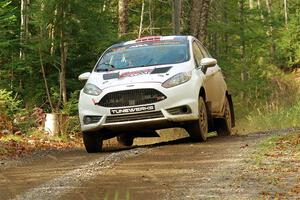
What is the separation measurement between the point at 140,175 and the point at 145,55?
167 inches

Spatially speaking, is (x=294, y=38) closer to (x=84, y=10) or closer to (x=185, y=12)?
(x=185, y=12)

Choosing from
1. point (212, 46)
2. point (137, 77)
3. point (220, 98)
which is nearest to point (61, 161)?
point (137, 77)

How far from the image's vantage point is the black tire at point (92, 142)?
9.58 m

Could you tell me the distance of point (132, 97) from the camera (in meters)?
9.23

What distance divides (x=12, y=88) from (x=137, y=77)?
23.6 feet

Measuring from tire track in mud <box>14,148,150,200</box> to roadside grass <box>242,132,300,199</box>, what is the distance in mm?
1690

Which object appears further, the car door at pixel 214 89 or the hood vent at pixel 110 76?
the car door at pixel 214 89

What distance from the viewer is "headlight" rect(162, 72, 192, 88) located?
30.2ft

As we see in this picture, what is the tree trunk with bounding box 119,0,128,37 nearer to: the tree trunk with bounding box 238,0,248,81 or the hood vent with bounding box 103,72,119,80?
the hood vent with bounding box 103,72,119,80

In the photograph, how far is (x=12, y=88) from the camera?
1573cm

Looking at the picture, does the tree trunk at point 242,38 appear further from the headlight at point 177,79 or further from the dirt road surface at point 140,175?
the dirt road surface at point 140,175

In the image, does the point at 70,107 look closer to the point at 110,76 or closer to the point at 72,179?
the point at 110,76

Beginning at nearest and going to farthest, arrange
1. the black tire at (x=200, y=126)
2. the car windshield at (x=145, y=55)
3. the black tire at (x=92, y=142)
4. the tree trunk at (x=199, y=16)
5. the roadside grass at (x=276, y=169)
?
the roadside grass at (x=276, y=169)
the black tire at (x=200, y=126)
the black tire at (x=92, y=142)
the car windshield at (x=145, y=55)
the tree trunk at (x=199, y=16)

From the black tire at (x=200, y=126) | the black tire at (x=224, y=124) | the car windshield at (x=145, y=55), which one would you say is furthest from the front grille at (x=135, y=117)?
the black tire at (x=224, y=124)
